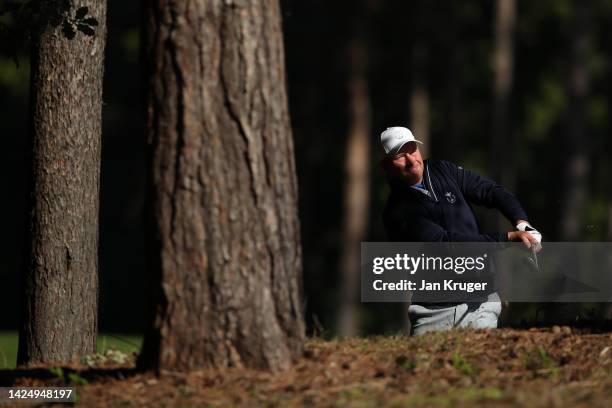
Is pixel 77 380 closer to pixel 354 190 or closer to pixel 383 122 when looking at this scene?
pixel 354 190

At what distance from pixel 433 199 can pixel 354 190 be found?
86.8ft

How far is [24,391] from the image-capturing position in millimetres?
8055

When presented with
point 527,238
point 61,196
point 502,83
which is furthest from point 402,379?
point 502,83

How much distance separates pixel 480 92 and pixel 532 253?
3674 cm

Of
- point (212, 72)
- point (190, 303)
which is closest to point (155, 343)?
point (190, 303)

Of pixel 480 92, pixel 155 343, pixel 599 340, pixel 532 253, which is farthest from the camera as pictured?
pixel 480 92

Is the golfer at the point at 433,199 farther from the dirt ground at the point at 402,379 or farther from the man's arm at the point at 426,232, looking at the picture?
the dirt ground at the point at 402,379

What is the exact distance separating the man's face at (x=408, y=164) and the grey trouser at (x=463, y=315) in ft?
3.54

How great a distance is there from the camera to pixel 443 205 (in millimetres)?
9891

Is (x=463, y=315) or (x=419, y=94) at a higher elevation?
(x=419, y=94)

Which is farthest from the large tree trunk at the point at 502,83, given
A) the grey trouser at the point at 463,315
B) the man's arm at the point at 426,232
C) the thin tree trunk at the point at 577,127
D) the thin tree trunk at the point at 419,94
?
the man's arm at the point at 426,232

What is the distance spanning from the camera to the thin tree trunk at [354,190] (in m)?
35.6

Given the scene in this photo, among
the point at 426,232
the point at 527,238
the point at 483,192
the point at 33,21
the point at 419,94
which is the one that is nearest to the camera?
the point at 33,21

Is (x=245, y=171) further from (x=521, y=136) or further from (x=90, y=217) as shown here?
(x=521, y=136)
